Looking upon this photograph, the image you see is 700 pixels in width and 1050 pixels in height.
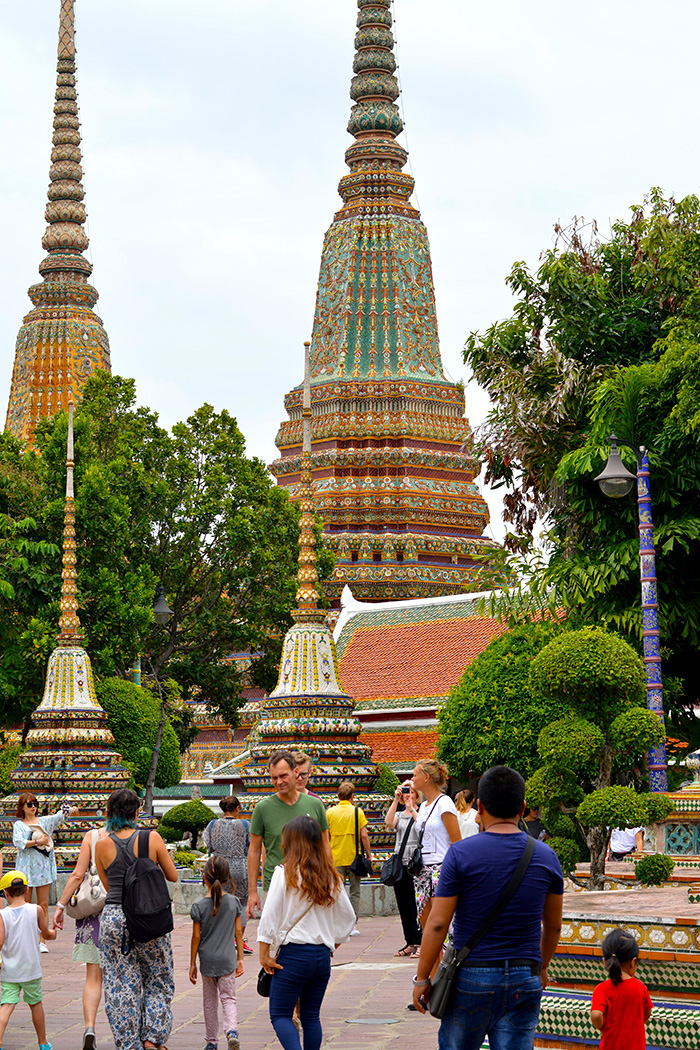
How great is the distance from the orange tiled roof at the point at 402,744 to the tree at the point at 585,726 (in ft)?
55.1

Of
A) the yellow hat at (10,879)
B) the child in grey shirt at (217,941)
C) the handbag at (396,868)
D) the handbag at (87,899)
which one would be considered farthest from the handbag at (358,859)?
the yellow hat at (10,879)

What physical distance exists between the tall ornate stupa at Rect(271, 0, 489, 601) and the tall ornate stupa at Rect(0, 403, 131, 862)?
64.0 feet

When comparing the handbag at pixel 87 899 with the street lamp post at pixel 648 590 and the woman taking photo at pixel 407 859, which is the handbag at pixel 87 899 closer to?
the woman taking photo at pixel 407 859

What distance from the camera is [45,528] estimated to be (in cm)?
2972

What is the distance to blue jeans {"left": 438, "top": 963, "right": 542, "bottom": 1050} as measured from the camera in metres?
6.47

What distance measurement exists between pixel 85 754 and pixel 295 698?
412 centimetres

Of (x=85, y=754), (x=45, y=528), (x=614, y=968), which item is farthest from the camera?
(x=45, y=528)

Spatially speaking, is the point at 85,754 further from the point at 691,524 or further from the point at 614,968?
the point at 614,968

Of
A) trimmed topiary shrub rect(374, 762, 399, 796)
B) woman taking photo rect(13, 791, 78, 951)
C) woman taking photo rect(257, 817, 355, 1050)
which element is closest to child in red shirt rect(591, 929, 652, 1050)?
woman taking photo rect(257, 817, 355, 1050)

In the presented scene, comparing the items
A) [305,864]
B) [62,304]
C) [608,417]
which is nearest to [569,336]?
[608,417]

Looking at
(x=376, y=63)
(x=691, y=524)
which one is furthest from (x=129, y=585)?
(x=376, y=63)

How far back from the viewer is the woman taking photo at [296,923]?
8.10 metres

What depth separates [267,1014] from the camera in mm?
12383

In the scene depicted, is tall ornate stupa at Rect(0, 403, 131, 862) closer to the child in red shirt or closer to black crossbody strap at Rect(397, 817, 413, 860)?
black crossbody strap at Rect(397, 817, 413, 860)
